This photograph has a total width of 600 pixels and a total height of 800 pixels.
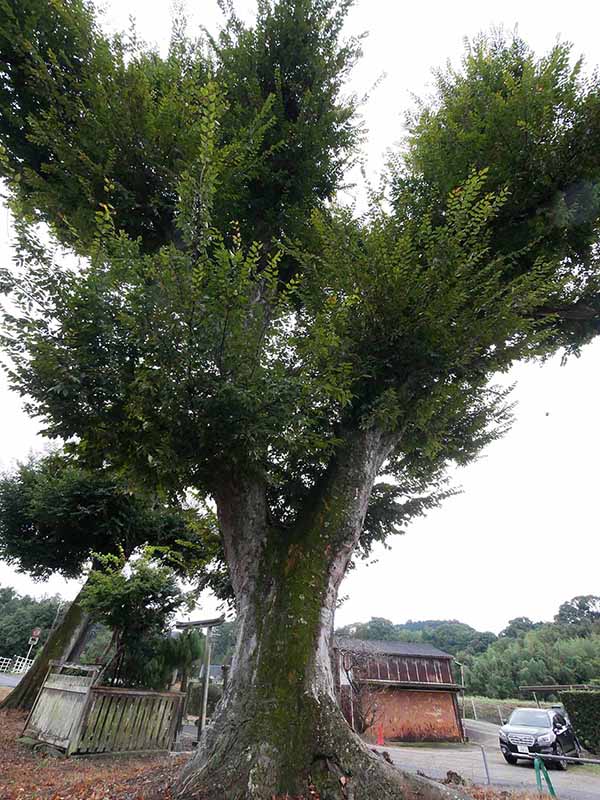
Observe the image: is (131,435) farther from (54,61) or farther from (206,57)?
(206,57)

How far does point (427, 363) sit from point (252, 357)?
2404mm

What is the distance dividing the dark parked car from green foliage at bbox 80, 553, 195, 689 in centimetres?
887

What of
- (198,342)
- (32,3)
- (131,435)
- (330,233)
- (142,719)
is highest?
(32,3)

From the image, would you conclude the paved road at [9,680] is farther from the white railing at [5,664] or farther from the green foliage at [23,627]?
the green foliage at [23,627]

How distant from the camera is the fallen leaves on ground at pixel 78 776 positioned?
3838 mm

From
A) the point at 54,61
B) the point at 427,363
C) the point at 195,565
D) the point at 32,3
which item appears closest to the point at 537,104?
the point at 427,363

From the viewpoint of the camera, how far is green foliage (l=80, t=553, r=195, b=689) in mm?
9211

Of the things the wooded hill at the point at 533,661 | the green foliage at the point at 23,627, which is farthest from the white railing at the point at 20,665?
the wooded hill at the point at 533,661

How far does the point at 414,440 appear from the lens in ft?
21.0

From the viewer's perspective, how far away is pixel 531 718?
1227cm

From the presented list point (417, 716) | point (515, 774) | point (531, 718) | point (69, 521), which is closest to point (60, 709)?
point (69, 521)

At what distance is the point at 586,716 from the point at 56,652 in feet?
58.3

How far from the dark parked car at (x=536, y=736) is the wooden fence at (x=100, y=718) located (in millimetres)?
8954

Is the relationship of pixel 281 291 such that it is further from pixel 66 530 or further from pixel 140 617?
pixel 66 530
